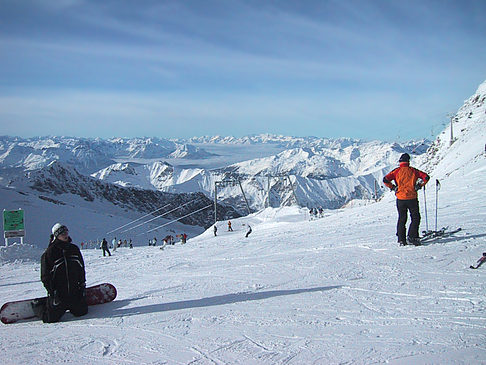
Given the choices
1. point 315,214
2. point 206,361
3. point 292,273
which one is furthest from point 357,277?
point 315,214

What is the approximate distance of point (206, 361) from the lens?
12.5 feet

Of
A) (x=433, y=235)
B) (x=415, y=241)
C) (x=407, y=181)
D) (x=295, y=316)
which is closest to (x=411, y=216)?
(x=415, y=241)

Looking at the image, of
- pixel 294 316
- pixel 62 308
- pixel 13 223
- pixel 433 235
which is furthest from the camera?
pixel 13 223

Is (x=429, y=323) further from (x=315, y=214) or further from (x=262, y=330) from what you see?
(x=315, y=214)

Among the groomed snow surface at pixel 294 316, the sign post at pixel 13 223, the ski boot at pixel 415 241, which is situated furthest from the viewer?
the sign post at pixel 13 223

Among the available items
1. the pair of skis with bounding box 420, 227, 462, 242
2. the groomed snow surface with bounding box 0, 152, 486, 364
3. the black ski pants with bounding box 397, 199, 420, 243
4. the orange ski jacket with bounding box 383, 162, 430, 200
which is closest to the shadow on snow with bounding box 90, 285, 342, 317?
the groomed snow surface with bounding box 0, 152, 486, 364

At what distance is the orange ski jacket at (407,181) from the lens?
8.59 metres

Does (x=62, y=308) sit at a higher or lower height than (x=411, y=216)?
lower

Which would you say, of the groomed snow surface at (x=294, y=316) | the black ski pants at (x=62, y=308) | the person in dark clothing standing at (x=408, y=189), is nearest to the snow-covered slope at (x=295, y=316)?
the groomed snow surface at (x=294, y=316)

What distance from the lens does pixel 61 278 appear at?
5.57 meters

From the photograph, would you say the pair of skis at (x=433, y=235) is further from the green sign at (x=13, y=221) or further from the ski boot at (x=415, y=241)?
the green sign at (x=13, y=221)

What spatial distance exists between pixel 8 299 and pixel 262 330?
6.49 m

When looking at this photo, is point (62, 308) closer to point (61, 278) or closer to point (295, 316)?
point (61, 278)

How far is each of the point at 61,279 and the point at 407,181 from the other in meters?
6.76
